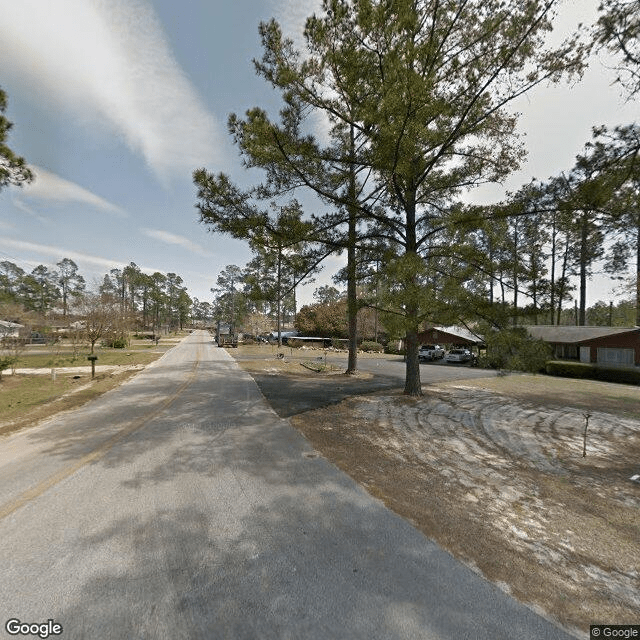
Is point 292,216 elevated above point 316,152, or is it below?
below

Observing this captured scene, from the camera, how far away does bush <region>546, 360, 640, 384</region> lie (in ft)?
58.7

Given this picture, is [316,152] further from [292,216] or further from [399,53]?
[399,53]

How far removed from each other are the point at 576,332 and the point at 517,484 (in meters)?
29.0

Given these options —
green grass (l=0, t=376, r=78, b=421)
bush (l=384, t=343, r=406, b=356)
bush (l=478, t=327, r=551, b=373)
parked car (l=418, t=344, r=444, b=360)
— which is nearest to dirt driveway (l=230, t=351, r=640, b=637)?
bush (l=478, t=327, r=551, b=373)

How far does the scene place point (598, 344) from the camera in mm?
24312

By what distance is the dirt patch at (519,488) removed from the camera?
2.95 meters

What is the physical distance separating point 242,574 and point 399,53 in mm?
8852

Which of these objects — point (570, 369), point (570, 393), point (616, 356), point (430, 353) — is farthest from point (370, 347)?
point (570, 393)

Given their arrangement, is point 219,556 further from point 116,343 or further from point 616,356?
point 116,343

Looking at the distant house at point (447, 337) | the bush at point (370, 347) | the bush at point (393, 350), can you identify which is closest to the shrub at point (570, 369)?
the distant house at point (447, 337)

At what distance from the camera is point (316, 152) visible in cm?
945

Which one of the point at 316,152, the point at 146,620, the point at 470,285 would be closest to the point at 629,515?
the point at 146,620

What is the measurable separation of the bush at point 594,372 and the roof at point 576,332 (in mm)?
2888

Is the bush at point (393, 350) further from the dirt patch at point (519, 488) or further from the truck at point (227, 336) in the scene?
the dirt patch at point (519, 488)
